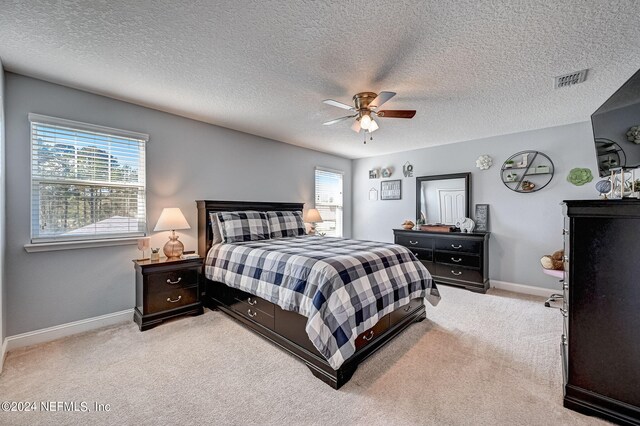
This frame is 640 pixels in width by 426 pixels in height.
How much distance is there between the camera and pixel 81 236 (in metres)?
2.80

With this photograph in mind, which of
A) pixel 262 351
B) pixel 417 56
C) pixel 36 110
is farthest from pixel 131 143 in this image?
pixel 417 56

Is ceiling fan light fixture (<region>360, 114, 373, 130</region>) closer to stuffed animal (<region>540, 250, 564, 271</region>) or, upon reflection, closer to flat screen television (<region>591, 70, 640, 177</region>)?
flat screen television (<region>591, 70, 640, 177</region>)

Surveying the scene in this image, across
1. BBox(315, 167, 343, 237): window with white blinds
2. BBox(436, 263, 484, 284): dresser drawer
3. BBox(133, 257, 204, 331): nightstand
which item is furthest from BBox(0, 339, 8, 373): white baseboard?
BBox(436, 263, 484, 284): dresser drawer

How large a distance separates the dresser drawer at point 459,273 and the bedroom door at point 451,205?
2.77 feet

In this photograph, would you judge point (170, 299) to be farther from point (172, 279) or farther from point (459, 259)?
point (459, 259)

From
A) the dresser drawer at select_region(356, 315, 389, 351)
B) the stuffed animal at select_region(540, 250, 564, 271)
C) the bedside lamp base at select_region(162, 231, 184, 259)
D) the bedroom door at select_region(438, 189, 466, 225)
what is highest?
the bedroom door at select_region(438, 189, 466, 225)

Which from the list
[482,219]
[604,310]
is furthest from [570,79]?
[482,219]

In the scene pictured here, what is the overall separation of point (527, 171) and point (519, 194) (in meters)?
0.36

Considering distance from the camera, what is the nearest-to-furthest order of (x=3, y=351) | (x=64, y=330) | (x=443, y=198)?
1. (x=3, y=351)
2. (x=64, y=330)
3. (x=443, y=198)

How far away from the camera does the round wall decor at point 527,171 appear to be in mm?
4016

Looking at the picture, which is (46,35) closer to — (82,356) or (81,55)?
(81,55)

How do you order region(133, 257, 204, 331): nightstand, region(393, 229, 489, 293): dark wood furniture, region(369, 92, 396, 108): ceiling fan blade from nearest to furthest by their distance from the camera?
region(369, 92, 396, 108): ceiling fan blade → region(133, 257, 204, 331): nightstand → region(393, 229, 489, 293): dark wood furniture

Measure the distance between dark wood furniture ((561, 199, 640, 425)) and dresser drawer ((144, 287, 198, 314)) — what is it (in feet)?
11.3

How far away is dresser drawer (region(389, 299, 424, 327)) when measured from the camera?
2.59m
